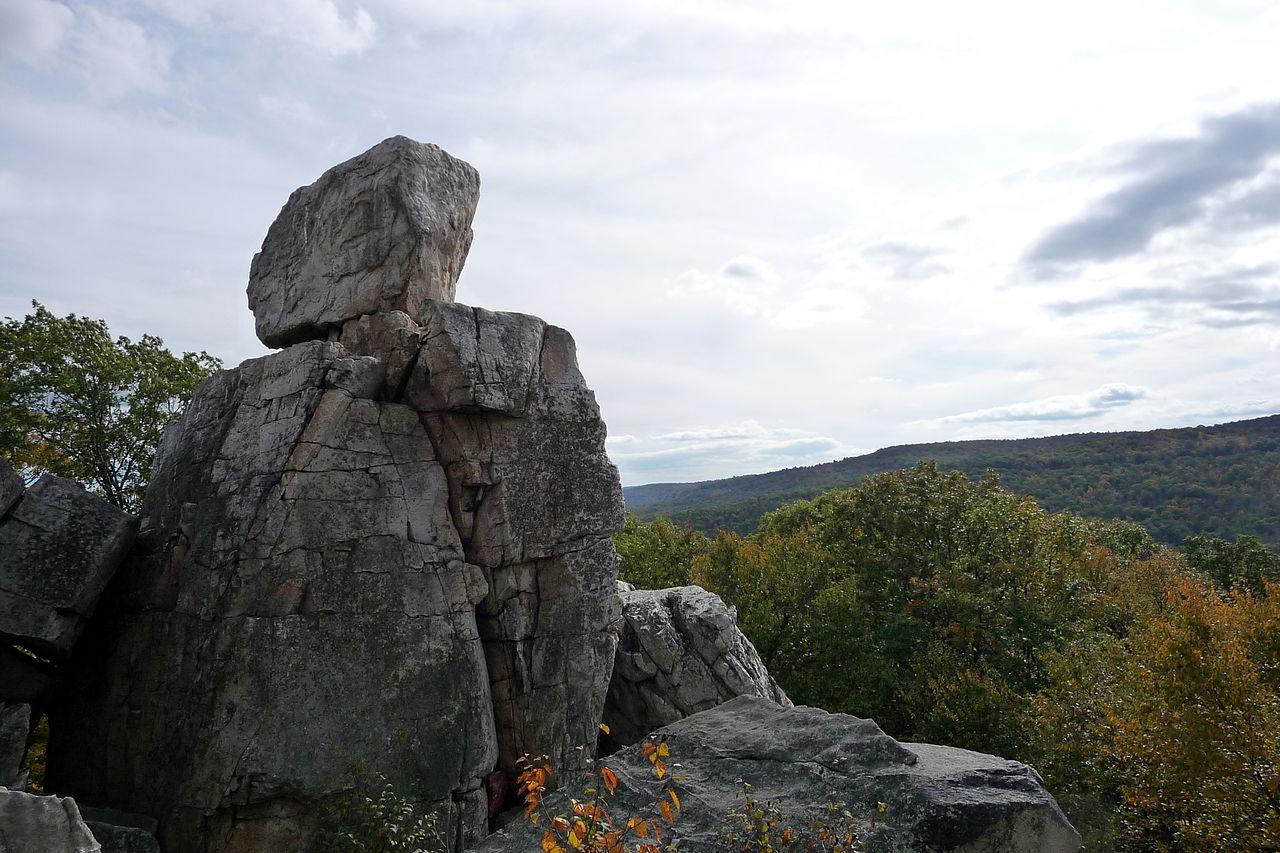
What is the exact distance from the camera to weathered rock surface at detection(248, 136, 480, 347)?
16.7 meters

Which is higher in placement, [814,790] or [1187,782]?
[814,790]

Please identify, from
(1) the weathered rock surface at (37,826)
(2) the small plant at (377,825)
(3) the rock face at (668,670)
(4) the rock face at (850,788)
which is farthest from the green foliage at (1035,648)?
(3) the rock face at (668,670)

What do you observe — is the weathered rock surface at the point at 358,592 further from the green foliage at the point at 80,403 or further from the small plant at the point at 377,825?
the green foliage at the point at 80,403

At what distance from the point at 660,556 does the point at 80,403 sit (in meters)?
25.3

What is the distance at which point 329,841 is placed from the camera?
12.9 meters

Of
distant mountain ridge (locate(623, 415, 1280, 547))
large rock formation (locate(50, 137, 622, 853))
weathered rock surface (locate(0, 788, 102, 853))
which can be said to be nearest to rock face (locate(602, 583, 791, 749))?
A: large rock formation (locate(50, 137, 622, 853))

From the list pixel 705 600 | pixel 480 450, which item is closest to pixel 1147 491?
pixel 705 600

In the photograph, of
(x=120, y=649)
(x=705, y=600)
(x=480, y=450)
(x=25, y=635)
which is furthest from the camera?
(x=705, y=600)

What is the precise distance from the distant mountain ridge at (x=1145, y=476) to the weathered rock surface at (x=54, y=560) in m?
56.7

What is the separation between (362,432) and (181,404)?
14.8 m

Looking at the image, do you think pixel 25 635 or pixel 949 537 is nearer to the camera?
pixel 25 635

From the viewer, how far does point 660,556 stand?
4081cm

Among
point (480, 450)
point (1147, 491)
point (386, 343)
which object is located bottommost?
point (1147, 491)

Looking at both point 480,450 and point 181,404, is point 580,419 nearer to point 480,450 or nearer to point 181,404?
point 480,450
